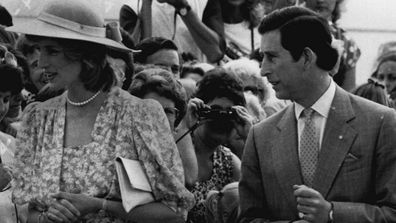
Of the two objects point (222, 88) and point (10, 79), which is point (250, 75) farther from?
point (10, 79)

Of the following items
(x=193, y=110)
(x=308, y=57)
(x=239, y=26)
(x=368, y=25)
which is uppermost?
(x=308, y=57)

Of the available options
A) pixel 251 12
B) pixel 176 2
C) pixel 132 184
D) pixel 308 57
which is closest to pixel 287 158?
pixel 308 57

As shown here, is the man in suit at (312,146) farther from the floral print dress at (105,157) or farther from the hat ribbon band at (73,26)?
the hat ribbon band at (73,26)

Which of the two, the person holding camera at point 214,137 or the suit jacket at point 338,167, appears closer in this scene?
the suit jacket at point 338,167

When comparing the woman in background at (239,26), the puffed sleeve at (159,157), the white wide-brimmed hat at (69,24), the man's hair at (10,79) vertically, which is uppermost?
the white wide-brimmed hat at (69,24)

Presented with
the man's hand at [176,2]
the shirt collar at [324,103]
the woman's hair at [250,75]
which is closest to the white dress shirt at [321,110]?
the shirt collar at [324,103]

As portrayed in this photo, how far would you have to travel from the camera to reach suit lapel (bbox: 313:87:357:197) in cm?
500

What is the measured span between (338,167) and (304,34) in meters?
0.66

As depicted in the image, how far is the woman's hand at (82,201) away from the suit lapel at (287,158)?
0.89 meters

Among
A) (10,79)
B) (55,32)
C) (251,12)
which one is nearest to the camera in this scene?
(55,32)

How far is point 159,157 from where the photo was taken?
4797 mm

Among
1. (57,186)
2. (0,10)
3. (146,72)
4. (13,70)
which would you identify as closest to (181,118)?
(146,72)

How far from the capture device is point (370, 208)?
494 cm

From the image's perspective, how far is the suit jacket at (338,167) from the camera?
4941mm
